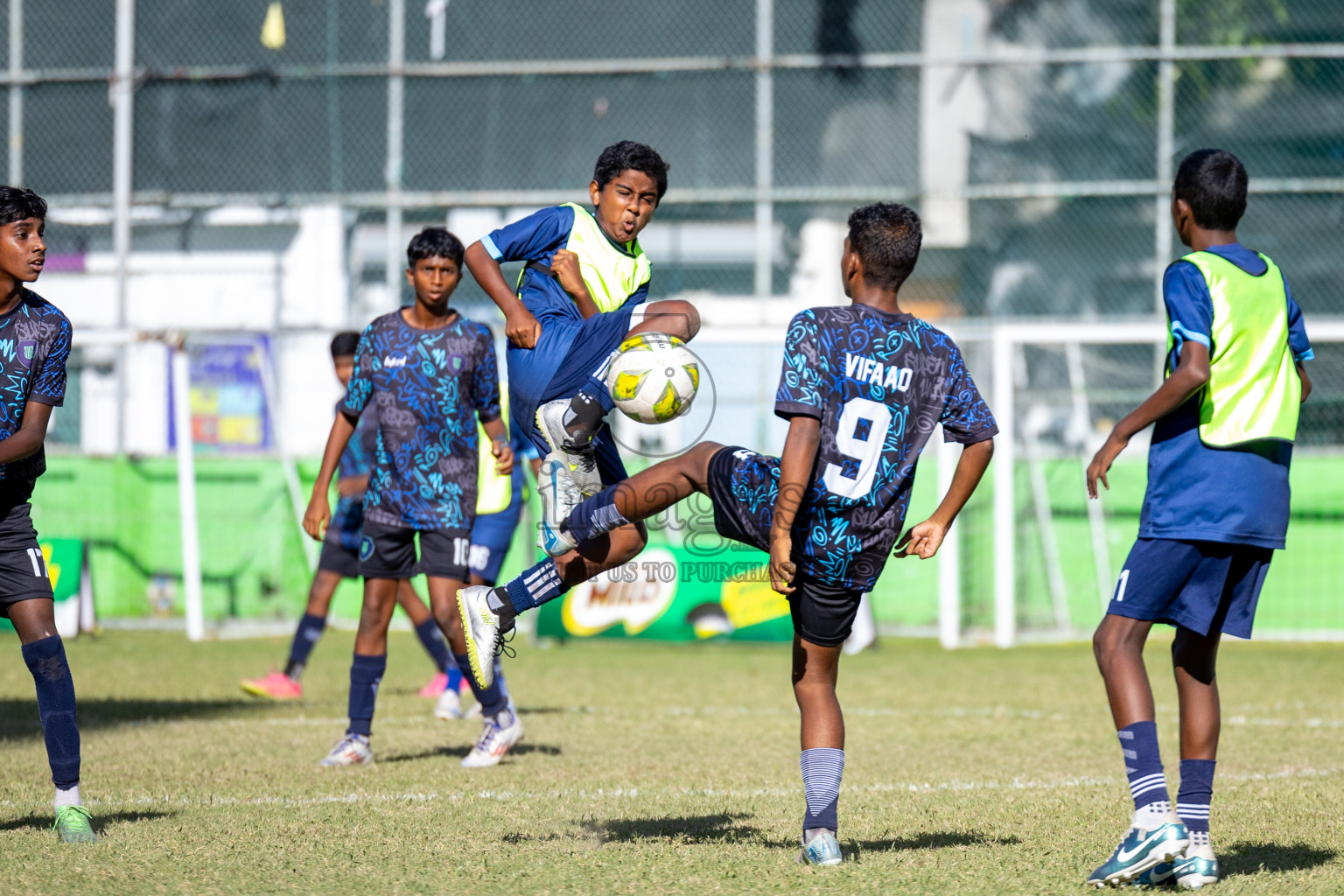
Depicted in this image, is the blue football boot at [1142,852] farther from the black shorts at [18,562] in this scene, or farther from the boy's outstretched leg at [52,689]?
the black shorts at [18,562]

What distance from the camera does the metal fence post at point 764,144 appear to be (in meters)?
14.3

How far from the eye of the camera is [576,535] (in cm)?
474

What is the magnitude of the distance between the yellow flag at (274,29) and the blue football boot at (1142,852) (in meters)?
13.4

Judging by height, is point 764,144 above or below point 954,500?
above

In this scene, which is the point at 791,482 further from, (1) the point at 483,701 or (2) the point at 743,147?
(2) the point at 743,147

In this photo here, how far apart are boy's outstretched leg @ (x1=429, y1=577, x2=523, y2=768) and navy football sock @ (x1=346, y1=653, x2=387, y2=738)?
364 mm

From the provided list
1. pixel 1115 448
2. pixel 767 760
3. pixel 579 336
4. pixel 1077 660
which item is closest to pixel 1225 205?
pixel 1115 448

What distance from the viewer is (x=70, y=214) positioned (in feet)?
48.5

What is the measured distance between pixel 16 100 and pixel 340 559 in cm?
892

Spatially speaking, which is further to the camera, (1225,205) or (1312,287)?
(1312,287)

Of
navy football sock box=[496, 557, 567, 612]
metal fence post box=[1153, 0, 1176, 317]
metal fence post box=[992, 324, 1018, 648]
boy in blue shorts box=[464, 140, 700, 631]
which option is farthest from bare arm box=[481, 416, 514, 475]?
metal fence post box=[1153, 0, 1176, 317]

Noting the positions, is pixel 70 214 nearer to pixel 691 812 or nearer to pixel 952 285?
pixel 952 285

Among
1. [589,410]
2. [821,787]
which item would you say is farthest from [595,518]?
[821,787]

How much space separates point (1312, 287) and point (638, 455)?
261 inches
